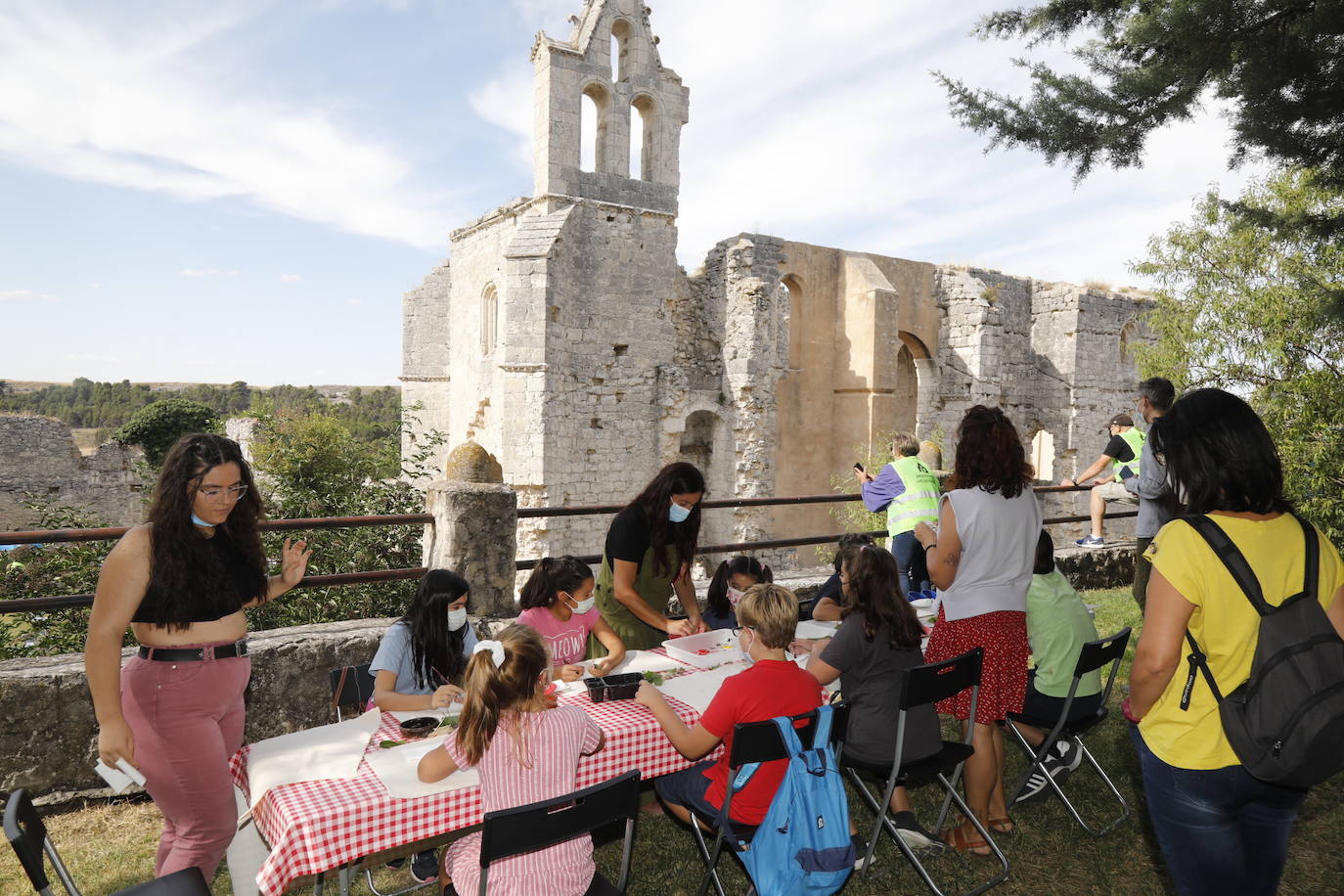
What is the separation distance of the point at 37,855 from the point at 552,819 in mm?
1324

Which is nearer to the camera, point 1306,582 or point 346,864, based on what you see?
point 1306,582

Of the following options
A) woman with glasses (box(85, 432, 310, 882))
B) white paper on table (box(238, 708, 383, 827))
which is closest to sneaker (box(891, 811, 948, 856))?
white paper on table (box(238, 708, 383, 827))

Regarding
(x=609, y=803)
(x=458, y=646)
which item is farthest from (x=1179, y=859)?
(x=458, y=646)

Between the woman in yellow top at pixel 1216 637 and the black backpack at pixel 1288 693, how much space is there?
3cm

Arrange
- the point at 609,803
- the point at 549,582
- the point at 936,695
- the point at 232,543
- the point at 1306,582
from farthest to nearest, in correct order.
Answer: the point at 549,582, the point at 936,695, the point at 232,543, the point at 609,803, the point at 1306,582

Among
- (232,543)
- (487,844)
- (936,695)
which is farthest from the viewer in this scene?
(936,695)

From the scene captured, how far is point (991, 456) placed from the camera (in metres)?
3.53

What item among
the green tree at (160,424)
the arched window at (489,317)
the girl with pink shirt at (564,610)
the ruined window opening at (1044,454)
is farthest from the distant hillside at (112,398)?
the girl with pink shirt at (564,610)

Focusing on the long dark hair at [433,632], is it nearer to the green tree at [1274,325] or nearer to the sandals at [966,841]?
the sandals at [966,841]

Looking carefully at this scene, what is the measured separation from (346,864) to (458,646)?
118 centimetres

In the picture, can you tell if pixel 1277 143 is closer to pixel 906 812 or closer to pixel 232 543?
pixel 906 812

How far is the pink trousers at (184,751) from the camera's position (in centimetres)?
263

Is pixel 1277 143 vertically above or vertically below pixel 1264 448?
above

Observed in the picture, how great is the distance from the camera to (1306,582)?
6.66ft
